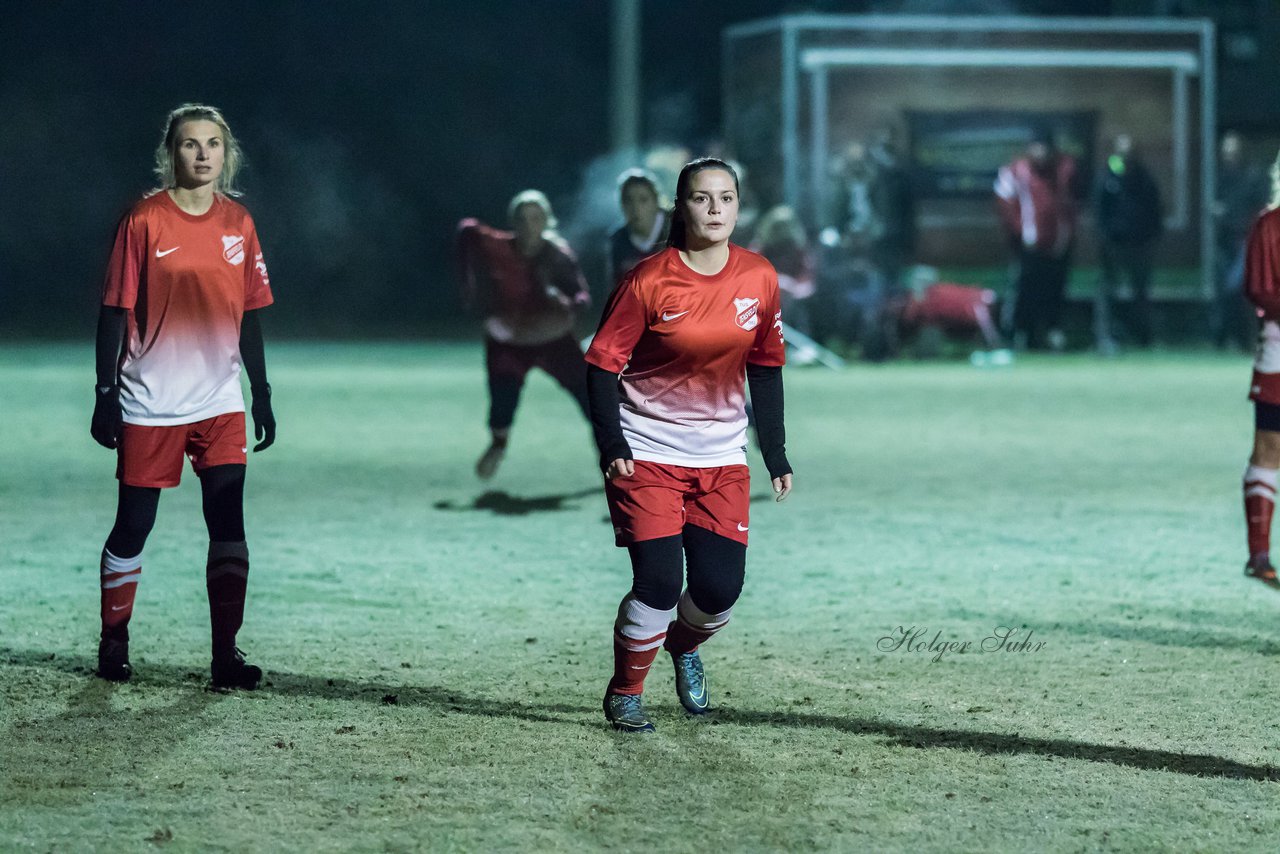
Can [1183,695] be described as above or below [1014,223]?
below

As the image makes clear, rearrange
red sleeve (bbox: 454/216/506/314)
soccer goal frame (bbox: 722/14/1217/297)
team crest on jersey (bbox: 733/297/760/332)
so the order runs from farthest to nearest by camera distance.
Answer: soccer goal frame (bbox: 722/14/1217/297) < red sleeve (bbox: 454/216/506/314) < team crest on jersey (bbox: 733/297/760/332)

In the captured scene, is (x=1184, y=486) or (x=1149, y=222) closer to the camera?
(x=1184, y=486)

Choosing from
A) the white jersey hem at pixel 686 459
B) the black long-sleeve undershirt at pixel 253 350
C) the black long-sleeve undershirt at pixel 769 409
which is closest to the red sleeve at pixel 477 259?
the black long-sleeve undershirt at pixel 253 350

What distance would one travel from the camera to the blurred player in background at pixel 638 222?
34.2 ft

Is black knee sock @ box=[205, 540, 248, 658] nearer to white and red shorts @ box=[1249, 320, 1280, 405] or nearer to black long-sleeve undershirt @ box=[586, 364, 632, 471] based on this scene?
black long-sleeve undershirt @ box=[586, 364, 632, 471]

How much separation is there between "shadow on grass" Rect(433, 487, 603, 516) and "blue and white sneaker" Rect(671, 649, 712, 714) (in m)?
4.68

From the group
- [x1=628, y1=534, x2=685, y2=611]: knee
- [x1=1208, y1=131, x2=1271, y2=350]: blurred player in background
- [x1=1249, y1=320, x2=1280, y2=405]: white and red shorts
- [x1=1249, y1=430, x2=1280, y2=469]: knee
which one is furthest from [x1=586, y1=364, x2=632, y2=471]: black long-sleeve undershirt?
[x1=1208, y1=131, x2=1271, y2=350]: blurred player in background

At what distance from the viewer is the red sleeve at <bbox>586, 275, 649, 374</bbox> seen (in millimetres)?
5426

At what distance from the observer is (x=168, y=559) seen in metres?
8.95

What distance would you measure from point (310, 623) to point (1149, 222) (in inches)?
701

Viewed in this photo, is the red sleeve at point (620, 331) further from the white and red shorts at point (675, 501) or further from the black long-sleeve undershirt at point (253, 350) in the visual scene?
the black long-sleeve undershirt at point (253, 350)

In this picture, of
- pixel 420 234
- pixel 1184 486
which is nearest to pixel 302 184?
pixel 420 234

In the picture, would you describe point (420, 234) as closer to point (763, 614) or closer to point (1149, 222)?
point (1149, 222)

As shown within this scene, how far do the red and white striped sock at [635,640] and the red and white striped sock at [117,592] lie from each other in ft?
5.61
